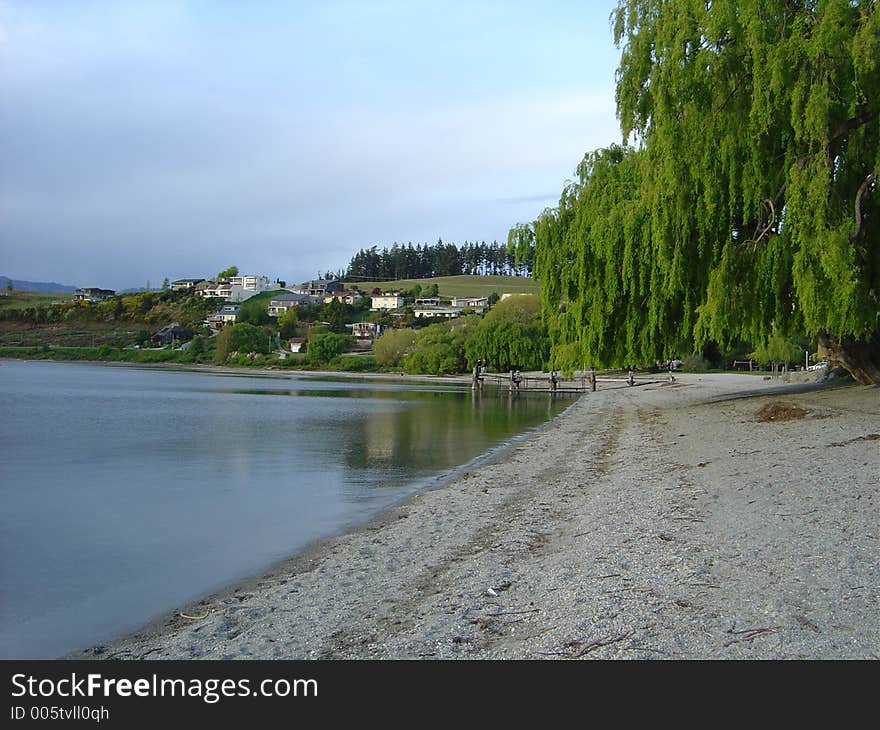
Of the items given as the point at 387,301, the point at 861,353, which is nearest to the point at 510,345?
the point at 861,353

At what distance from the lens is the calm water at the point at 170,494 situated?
28.3 ft

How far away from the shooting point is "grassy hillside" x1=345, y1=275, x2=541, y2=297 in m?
151

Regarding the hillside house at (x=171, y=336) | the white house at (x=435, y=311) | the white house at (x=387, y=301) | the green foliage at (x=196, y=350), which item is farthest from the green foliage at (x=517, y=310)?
the hillside house at (x=171, y=336)

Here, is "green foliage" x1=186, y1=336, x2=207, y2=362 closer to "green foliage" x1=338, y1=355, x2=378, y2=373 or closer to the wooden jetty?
"green foliage" x1=338, y1=355, x2=378, y2=373

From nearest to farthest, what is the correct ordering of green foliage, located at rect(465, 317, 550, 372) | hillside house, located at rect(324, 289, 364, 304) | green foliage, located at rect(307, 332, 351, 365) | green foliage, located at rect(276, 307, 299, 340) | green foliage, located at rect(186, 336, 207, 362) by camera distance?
green foliage, located at rect(465, 317, 550, 372)
green foliage, located at rect(307, 332, 351, 365)
green foliage, located at rect(186, 336, 207, 362)
green foliage, located at rect(276, 307, 299, 340)
hillside house, located at rect(324, 289, 364, 304)

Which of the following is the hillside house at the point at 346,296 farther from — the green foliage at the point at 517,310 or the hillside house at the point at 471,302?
the green foliage at the point at 517,310

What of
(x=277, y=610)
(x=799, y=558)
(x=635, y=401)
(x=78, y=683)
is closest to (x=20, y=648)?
(x=78, y=683)

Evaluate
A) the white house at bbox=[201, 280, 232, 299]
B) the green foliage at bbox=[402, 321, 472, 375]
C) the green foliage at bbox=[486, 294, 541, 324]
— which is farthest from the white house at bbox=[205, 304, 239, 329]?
the green foliage at bbox=[486, 294, 541, 324]

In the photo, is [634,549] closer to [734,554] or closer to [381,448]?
[734,554]

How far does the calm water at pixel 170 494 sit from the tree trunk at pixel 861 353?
9.34 metres

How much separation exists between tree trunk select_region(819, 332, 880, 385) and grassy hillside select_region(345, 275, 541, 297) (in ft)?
398

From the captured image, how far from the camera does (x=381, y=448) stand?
2306cm

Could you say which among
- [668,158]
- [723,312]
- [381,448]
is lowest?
[381,448]

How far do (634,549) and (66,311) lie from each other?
164 meters
